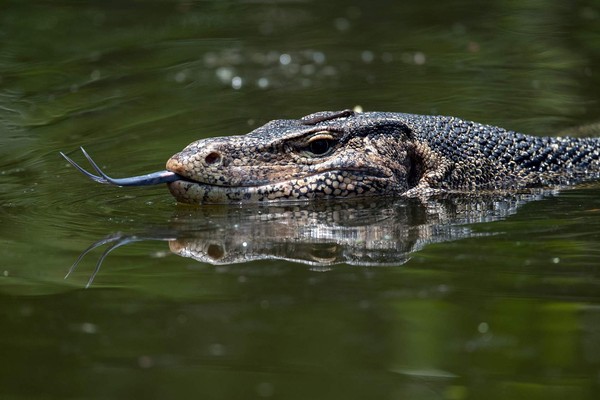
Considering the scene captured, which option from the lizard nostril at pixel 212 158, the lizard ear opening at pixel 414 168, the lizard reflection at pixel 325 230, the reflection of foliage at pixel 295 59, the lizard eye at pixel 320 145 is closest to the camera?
the lizard reflection at pixel 325 230

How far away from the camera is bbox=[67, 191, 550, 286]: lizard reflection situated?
26.5 ft

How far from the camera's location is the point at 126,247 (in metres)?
8.45

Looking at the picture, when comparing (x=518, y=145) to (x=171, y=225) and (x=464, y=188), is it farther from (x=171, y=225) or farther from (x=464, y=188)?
(x=171, y=225)

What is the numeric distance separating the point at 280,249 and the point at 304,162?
70.4 inches

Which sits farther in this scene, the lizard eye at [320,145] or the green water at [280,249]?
the lizard eye at [320,145]

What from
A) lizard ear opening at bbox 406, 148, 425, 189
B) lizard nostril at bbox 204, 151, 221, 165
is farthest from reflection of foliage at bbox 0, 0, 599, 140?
lizard nostril at bbox 204, 151, 221, 165

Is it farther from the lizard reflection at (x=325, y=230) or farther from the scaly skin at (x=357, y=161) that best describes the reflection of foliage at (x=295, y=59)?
the lizard reflection at (x=325, y=230)

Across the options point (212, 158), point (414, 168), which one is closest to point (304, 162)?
point (212, 158)

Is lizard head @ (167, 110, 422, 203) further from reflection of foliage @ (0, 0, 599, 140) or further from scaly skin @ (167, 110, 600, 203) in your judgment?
reflection of foliage @ (0, 0, 599, 140)

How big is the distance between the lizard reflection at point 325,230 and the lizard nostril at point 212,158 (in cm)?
39

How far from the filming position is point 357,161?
9.94 m

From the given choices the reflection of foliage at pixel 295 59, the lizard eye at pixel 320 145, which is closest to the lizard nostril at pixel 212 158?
the lizard eye at pixel 320 145

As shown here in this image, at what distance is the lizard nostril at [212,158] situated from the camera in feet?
31.3

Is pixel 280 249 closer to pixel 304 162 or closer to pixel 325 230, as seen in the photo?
pixel 325 230
